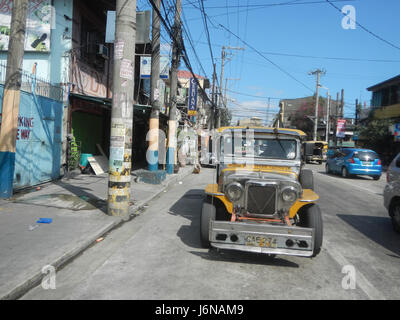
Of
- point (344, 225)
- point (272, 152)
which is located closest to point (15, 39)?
point (272, 152)

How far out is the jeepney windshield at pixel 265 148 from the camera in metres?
6.45

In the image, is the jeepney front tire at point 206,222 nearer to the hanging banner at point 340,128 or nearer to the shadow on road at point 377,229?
the shadow on road at point 377,229

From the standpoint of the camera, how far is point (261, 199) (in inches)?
196

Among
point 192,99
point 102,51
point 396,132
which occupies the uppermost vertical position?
point 102,51

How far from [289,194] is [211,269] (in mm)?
1597

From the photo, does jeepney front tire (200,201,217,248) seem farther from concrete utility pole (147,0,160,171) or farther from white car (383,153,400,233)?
concrete utility pole (147,0,160,171)

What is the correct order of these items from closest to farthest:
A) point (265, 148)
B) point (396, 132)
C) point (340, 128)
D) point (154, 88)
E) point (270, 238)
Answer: point (270, 238) → point (265, 148) → point (154, 88) → point (396, 132) → point (340, 128)

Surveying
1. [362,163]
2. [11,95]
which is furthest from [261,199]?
[362,163]

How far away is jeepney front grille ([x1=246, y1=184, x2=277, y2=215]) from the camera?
495 centimetres

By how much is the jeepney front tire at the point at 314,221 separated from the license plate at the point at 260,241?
2.59 feet

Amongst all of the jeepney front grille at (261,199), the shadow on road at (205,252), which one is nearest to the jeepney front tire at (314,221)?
the shadow on road at (205,252)

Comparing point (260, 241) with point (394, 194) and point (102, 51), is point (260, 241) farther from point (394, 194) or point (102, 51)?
point (102, 51)
